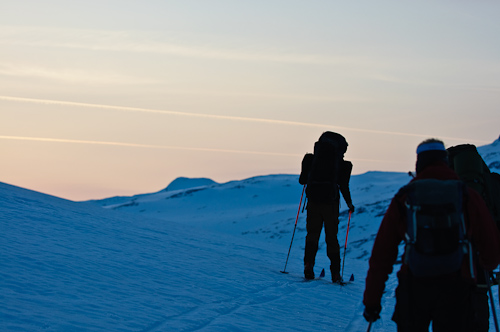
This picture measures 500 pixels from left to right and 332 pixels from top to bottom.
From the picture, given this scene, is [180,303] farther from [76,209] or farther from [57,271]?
[76,209]

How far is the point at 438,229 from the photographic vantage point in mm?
3711

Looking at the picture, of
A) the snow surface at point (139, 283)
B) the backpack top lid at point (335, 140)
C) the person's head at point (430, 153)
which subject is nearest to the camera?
the person's head at point (430, 153)

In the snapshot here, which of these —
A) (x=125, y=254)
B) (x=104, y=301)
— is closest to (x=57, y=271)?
(x=104, y=301)

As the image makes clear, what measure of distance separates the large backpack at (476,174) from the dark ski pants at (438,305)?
65.0 inches

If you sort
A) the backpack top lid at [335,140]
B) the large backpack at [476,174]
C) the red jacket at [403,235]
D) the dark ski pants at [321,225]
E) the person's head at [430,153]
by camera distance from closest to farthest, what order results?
the red jacket at [403,235]
the person's head at [430,153]
the large backpack at [476,174]
the backpack top lid at [335,140]
the dark ski pants at [321,225]

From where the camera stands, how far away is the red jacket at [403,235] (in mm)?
3805

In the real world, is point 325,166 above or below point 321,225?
above

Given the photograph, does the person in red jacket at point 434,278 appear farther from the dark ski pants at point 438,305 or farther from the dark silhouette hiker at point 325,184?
the dark silhouette hiker at point 325,184

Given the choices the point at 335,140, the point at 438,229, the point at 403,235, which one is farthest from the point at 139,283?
the point at 438,229

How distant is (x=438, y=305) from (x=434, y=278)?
0.52 ft

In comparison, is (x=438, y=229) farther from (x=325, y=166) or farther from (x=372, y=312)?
(x=325, y=166)

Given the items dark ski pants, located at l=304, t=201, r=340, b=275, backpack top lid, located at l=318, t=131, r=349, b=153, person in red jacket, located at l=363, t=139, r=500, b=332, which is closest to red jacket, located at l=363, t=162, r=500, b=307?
person in red jacket, located at l=363, t=139, r=500, b=332

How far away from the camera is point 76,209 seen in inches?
548

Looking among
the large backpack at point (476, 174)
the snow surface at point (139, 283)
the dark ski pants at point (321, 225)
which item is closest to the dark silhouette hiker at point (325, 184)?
the dark ski pants at point (321, 225)
